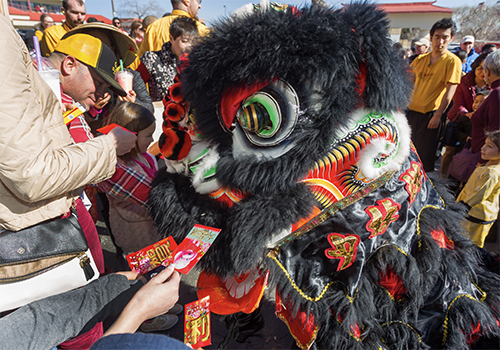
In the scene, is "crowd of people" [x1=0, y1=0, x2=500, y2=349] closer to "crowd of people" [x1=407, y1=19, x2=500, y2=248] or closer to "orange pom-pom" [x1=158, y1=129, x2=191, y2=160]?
"crowd of people" [x1=407, y1=19, x2=500, y2=248]

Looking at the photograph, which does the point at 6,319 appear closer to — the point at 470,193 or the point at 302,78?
the point at 302,78

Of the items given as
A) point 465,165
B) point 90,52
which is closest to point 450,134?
point 465,165

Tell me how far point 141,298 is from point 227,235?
0.34 metres

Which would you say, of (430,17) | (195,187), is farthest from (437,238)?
(430,17)

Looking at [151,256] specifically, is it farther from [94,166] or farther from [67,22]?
[67,22]

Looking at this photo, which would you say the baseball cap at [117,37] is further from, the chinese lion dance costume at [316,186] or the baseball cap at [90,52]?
the chinese lion dance costume at [316,186]

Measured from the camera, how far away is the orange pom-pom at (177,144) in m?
1.10

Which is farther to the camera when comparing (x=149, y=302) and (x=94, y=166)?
(x=94, y=166)

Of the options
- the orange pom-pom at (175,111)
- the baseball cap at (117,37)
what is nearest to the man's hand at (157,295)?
the orange pom-pom at (175,111)

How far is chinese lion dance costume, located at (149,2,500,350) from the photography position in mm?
925

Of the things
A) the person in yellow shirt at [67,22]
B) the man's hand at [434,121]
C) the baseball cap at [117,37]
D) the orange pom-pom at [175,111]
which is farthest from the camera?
the man's hand at [434,121]

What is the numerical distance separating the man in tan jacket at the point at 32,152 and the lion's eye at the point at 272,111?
579 mm

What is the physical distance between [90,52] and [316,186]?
4.76 ft

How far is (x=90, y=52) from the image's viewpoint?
1643mm
